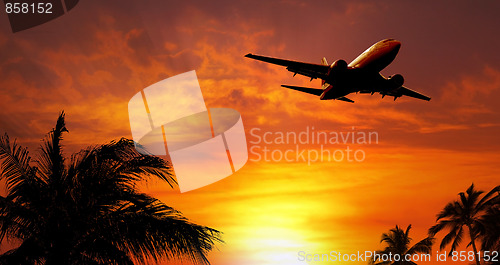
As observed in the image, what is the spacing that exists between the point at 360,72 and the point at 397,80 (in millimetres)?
4249

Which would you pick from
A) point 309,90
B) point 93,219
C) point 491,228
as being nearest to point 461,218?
point 491,228

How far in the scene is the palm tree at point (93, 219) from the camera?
9594 mm

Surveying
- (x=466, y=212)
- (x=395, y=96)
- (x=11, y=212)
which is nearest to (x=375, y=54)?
(x=395, y=96)

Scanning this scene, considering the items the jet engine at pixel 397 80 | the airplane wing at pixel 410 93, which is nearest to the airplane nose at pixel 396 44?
the jet engine at pixel 397 80

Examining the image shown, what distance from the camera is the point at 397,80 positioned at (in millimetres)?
34688

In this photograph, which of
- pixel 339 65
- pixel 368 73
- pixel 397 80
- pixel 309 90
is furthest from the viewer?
pixel 309 90

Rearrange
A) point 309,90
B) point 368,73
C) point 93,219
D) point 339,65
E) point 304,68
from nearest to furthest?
point 93,219 < point 339,65 < point 368,73 < point 304,68 < point 309,90

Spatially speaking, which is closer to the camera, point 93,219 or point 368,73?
point 93,219

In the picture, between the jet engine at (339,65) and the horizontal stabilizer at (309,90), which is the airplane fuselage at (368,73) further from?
the horizontal stabilizer at (309,90)

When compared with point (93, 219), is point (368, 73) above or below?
above

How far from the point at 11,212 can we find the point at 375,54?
26039 mm

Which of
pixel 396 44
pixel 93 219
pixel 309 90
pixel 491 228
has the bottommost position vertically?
pixel 93 219

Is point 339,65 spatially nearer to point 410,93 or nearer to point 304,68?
point 304,68

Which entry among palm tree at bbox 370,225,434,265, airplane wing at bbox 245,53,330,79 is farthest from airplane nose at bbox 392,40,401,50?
palm tree at bbox 370,225,434,265
